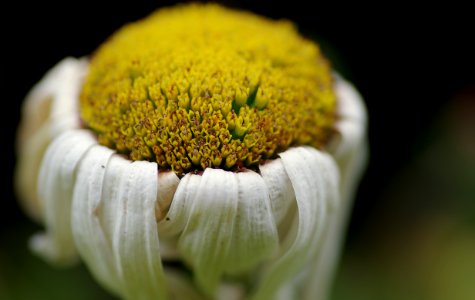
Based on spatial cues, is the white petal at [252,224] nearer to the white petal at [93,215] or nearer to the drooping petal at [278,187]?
the drooping petal at [278,187]

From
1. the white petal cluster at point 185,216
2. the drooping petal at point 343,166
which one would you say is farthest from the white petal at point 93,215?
the drooping petal at point 343,166

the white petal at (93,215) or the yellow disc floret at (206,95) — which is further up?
the yellow disc floret at (206,95)

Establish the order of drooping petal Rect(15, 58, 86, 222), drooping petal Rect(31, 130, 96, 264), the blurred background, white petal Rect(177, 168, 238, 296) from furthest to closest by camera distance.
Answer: the blurred background < drooping petal Rect(15, 58, 86, 222) < drooping petal Rect(31, 130, 96, 264) < white petal Rect(177, 168, 238, 296)

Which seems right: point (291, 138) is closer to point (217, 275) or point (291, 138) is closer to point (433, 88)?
point (217, 275)

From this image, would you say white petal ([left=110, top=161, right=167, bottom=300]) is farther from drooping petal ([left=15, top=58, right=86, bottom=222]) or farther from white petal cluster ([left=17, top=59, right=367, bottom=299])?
drooping petal ([left=15, top=58, right=86, bottom=222])

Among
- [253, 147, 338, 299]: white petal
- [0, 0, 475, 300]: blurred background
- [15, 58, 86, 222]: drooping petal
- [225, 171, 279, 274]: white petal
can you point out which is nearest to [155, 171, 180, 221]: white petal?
[225, 171, 279, 274]: white petal

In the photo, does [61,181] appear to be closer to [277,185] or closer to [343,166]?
[277,185]

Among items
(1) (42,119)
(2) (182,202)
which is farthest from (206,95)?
(1) (42,119)
